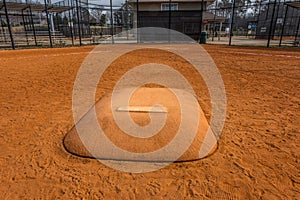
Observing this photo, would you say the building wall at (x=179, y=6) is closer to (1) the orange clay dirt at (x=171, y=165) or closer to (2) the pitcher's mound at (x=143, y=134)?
(1) the orange clay dirt at (x=171, y=165)

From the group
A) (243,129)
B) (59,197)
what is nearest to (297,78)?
(243,129)

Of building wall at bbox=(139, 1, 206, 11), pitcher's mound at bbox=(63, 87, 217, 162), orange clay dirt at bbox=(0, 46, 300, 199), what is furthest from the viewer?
building wall at bbox=(139, 1, 206, 11)

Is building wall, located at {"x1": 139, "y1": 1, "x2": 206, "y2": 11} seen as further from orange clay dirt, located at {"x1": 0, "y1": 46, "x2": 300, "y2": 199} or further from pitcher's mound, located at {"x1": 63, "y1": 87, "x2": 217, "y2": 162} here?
pitcher's mound, located at {"x1": 63, "y1": 87, "x2": 217, "y2": 162}

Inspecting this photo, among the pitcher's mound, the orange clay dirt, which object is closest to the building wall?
the orange clay dirt

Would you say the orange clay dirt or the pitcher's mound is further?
the pitcher's mound

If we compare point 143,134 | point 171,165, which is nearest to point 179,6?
point 143,134

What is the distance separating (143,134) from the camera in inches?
103

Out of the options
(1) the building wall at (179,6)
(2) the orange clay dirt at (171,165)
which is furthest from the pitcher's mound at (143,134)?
(1) the building wall at (179,6)

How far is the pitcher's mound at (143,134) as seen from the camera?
235 centimetres

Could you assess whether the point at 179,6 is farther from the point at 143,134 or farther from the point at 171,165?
the point at 171,165

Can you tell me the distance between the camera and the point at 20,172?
81.4 inches

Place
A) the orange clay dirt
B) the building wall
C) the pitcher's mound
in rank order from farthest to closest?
the building wall → the pitcher's mound → the orange clay dirt

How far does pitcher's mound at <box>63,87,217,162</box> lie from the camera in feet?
7.72

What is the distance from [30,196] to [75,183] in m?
0.38
